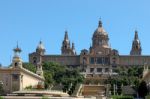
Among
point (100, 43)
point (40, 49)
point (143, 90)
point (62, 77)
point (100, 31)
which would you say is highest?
point (100, 31)

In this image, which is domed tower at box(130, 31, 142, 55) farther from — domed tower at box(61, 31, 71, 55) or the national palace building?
domed tower at box(61, 31, 71, 55)

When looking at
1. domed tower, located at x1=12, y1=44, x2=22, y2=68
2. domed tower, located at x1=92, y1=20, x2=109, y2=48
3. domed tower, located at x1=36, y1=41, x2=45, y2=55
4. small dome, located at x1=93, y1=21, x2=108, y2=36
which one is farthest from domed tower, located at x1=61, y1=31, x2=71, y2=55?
domed tower, located at x1=12, y1=44, x2=22, y2=68

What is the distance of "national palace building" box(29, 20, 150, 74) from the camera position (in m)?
168

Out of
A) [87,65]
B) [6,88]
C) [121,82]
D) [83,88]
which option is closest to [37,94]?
[6,88]

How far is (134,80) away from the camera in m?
110

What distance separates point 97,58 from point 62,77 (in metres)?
45.1

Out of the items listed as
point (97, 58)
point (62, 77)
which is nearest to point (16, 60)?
point (62, 77)

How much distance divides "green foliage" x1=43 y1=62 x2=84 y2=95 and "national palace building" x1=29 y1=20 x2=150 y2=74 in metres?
22.4

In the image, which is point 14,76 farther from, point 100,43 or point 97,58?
point 100,43

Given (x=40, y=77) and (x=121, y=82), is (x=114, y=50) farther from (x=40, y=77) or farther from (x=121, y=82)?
(x=40, y=77)

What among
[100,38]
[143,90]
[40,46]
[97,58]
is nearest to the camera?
[143,90]

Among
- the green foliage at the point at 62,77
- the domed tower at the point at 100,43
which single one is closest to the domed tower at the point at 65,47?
the domed tower at the point at 100,43

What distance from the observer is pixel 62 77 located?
126562 millimetres

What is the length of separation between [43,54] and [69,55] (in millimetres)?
7524
